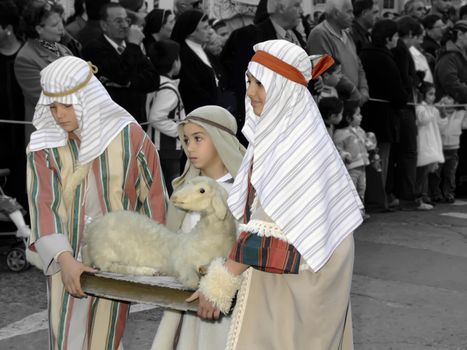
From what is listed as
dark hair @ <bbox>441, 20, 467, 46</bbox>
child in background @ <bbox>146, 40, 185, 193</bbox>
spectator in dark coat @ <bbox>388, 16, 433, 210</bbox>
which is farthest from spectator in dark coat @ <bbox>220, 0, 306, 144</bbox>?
dark hair @ <bbox>441, 20, 467, 46</bbox>

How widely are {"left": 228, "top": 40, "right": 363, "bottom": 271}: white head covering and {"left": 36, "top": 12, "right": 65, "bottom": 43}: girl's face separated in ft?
16.4

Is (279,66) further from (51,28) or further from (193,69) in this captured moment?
(193,69)

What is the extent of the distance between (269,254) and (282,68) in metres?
0.67

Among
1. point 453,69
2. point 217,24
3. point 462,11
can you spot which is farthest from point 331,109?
point 462,11

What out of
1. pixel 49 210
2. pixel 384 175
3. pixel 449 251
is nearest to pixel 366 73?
pixel 384 175

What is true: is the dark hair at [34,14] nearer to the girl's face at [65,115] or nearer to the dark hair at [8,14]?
the dark hair at [8,14]

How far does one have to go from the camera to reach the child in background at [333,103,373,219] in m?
11.6

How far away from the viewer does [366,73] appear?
1263cm

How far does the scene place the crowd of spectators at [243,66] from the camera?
29.5ft

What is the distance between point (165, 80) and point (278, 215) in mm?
6056

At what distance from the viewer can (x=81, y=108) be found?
4.73m

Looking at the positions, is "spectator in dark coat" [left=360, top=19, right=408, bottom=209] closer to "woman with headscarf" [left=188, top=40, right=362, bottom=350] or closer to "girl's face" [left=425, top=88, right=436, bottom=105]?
"girl's face" [left=425, top=88, right=436, bottom=105]

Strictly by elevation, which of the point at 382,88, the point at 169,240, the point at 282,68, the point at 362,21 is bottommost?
the point at 382,88

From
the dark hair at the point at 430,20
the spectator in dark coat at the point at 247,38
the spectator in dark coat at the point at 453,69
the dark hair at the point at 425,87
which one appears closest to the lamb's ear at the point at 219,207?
the spectator in dark coat at the point at 247,38
